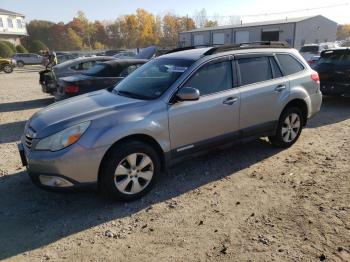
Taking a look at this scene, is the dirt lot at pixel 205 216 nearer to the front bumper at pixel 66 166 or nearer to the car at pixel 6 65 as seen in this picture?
the front bumper at pixel 66 166

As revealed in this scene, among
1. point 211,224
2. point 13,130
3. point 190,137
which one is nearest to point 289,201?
point 211,224

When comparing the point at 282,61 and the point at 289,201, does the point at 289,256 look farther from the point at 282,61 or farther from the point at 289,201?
the point at 282,61

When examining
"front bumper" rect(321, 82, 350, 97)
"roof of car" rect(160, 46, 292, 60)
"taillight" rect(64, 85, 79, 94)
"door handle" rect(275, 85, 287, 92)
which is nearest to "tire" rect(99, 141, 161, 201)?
"roof of car" rect(160, 46, 292, 60)

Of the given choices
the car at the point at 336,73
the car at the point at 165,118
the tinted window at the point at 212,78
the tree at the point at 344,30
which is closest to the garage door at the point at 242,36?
the car at the point at 336,73

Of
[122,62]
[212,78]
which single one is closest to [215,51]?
[212,78]

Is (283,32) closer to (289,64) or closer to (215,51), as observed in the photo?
(289,64)

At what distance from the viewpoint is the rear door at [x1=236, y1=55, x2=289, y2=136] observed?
5.13m

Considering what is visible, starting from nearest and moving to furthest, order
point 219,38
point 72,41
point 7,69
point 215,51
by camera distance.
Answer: point 215,51 < point 7,69 < point 219,38 < point 72,41

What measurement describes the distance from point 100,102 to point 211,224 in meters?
2.16

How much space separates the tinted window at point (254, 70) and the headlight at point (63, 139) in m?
2.52

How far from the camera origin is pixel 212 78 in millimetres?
4828

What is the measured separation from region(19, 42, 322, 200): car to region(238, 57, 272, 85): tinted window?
2 cm

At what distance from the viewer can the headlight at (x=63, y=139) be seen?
3781 millimetres

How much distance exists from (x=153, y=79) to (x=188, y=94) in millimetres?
853
